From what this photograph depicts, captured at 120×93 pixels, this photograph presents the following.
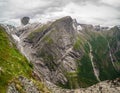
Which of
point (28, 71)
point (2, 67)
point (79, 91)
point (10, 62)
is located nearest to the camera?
point (2, 67)

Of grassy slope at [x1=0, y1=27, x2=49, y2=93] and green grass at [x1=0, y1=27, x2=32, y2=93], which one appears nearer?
green grass at [x1=0, y1=27, x2=32, y2=93]

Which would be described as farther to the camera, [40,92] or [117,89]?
[117,89]

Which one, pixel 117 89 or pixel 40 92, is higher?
pixel 40 92

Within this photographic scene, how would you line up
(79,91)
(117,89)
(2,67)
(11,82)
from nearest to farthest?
(11,82)
(2,67)
(117,89)
(79,91)

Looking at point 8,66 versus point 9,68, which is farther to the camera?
point 8,66

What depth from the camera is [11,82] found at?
62.6 meters

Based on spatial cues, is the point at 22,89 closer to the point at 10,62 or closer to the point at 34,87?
the point at 34,87

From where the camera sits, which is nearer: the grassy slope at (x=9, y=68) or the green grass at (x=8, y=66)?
the green grass at (x=8, y=66)

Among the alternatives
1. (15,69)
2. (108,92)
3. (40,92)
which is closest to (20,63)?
(15,69)

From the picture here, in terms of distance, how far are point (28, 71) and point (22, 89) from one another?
1572 centimetres

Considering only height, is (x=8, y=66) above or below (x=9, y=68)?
above

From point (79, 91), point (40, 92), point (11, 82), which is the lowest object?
point (79, 91)

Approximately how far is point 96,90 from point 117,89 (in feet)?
41.5

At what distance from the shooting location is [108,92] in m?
166
